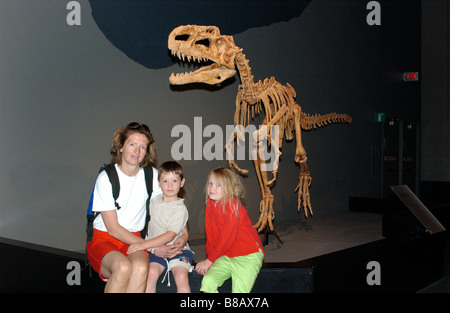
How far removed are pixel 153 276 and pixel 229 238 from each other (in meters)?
0.53

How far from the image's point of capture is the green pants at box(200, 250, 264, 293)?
2.89 m

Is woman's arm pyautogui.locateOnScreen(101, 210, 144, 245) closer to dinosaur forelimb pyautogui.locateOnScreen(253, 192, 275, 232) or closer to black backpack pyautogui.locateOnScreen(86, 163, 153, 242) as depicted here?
black backpack pyautogui.locateOnScreen(86, 163, 153, 242)

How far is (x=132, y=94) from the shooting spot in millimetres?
5473

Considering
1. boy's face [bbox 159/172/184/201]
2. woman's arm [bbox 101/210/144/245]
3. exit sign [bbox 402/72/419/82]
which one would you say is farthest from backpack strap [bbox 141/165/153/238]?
exit sign [bbox 402/72/419/82]

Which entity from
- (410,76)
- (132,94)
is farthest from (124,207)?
(410,76)

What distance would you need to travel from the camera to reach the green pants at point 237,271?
289cm

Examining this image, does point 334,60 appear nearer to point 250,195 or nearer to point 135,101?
point 250,195

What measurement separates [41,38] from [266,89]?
7.78 ft

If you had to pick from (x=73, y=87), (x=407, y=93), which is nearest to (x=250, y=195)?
(x=73, y=87)

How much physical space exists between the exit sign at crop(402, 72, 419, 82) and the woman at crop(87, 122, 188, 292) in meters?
9.47

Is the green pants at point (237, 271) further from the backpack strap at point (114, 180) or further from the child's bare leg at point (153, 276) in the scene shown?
the backpack strap at point (114, 180)

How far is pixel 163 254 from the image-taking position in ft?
9.68

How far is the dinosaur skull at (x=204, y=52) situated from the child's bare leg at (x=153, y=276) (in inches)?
72.7

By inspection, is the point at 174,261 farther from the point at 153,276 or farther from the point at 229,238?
the point at 229,238
